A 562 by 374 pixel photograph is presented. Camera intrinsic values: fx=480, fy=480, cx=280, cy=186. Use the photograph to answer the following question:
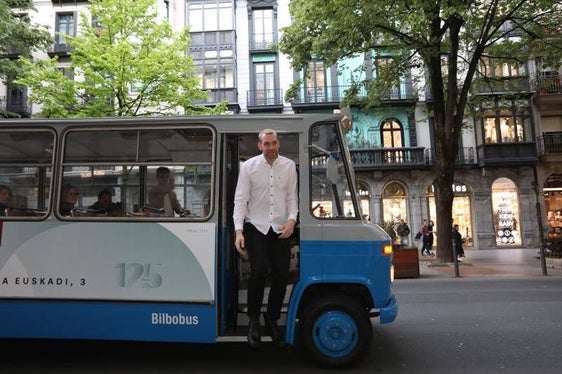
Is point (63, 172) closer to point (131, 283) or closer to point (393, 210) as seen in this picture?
point (131, 283)

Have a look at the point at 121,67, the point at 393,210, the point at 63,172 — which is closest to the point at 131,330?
the point at 63,172

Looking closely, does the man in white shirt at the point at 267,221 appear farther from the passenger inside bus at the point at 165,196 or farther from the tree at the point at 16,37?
the tree at the point at 16,37

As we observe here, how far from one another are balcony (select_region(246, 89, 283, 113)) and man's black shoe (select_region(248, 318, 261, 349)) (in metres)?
24.6

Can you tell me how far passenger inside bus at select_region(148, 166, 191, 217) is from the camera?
5.16 meters

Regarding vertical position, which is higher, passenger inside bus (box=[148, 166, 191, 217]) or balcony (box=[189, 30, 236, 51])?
balcony (box=[189, 30, 236, 51])

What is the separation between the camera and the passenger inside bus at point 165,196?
16.9 ft

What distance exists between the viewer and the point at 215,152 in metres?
5.16

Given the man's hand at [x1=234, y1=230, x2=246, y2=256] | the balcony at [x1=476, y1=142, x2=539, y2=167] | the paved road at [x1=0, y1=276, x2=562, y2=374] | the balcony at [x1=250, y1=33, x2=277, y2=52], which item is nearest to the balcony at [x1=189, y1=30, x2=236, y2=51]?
the balcony at [x1=250, y1=33, x2=277, y2=52]

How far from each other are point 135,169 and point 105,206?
0.52 m

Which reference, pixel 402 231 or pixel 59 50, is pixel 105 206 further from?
pixel 59 50

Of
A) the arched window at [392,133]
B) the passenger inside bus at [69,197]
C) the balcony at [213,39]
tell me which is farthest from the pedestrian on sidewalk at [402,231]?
the passenger inside bus at [69,197]

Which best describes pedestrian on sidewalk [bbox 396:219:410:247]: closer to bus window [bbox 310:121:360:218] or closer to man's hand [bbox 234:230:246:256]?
bus window [bbox 310:121:360:218]

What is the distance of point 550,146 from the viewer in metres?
27.8

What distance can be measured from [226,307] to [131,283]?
3.36 ft
